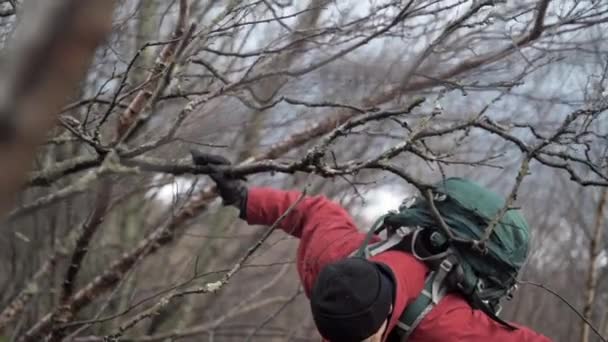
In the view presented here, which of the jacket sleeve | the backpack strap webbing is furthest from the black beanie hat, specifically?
the jacket sleeve

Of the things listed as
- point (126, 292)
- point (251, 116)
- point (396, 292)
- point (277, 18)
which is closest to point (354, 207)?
point (126, 292)

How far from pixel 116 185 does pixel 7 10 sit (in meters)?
Result: 0.82

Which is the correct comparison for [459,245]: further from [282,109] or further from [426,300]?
[282,109]

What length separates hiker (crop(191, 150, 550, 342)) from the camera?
2061mm

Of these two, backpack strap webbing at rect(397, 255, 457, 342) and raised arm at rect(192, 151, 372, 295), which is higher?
raised arm at rect(192, 151, 372, 295)

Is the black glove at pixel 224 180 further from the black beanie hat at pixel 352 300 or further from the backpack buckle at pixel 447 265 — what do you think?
the backpack buckle at pixel 447 265

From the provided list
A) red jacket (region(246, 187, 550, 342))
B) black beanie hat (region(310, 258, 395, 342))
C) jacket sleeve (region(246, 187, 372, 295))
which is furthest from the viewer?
jacket sleeve (region(246, 187, 372, 295))

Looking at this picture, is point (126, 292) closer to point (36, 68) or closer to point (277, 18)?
point (277, 18)

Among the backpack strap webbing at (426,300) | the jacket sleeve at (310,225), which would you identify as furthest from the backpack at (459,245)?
the jacket sleeve at (310,225)

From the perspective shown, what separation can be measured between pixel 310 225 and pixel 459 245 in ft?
2.16

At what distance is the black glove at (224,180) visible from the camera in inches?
106

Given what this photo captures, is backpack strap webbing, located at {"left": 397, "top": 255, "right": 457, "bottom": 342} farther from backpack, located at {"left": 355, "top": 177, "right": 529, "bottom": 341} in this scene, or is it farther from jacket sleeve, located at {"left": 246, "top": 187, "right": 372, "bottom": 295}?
jacket sleeve, located at {"left": 246, "top": 187, "right": 372, "bottom": 295}

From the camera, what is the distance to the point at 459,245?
2.32 metres

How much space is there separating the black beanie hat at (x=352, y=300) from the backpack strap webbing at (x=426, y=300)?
16 centimetres
